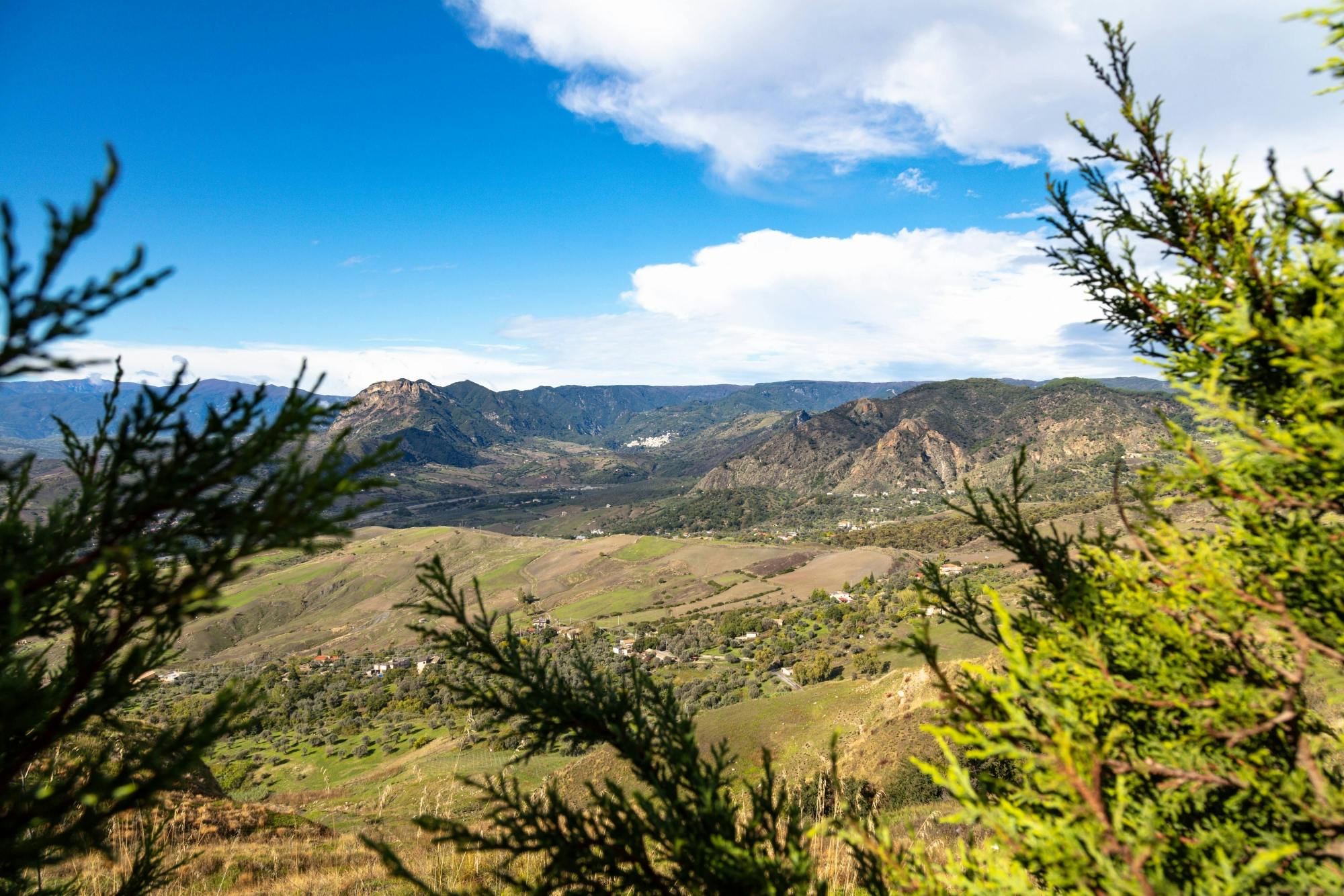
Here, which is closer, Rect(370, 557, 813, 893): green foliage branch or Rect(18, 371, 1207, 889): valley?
Rect(370, 557, 813, 893): green foliage branch

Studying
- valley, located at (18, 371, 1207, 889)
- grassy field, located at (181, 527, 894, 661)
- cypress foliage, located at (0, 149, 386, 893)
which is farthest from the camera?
grassy field, located at (181, 527, 894, 661)

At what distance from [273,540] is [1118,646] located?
5.34 metres

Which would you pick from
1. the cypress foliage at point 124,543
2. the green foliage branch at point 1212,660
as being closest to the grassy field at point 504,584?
the cypress foliage at point 124,543

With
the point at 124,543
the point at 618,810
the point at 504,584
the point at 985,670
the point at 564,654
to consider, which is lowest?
the point at 504,584

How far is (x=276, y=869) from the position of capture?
28.8 ft

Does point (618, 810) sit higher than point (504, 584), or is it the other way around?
point (618, 810)

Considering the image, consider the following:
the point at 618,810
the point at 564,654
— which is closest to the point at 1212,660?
the point at 618,810

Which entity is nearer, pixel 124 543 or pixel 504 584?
pixel 124 543

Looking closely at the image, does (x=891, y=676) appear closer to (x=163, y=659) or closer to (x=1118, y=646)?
(x=1118, y=646)

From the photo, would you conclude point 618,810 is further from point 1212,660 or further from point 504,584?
point 504,584

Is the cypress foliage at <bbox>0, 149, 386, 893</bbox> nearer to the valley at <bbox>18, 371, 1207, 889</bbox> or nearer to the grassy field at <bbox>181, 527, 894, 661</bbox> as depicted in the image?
the valley at <bbox>18, 371, 1207, 889</bbox>

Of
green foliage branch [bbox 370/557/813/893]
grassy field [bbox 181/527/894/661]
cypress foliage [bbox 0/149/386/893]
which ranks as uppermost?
cypress foliage [bbox 0/149/386/893]

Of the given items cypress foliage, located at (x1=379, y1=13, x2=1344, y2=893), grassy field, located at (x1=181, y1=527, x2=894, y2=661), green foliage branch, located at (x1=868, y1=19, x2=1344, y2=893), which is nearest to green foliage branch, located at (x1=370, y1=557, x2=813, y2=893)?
cypress foliage, located at (x1=379, y1=13, x2=1344, y2=893)

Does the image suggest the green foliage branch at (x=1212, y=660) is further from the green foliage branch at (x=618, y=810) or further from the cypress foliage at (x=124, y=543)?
the cypress foliage at (x=124, y=543)
